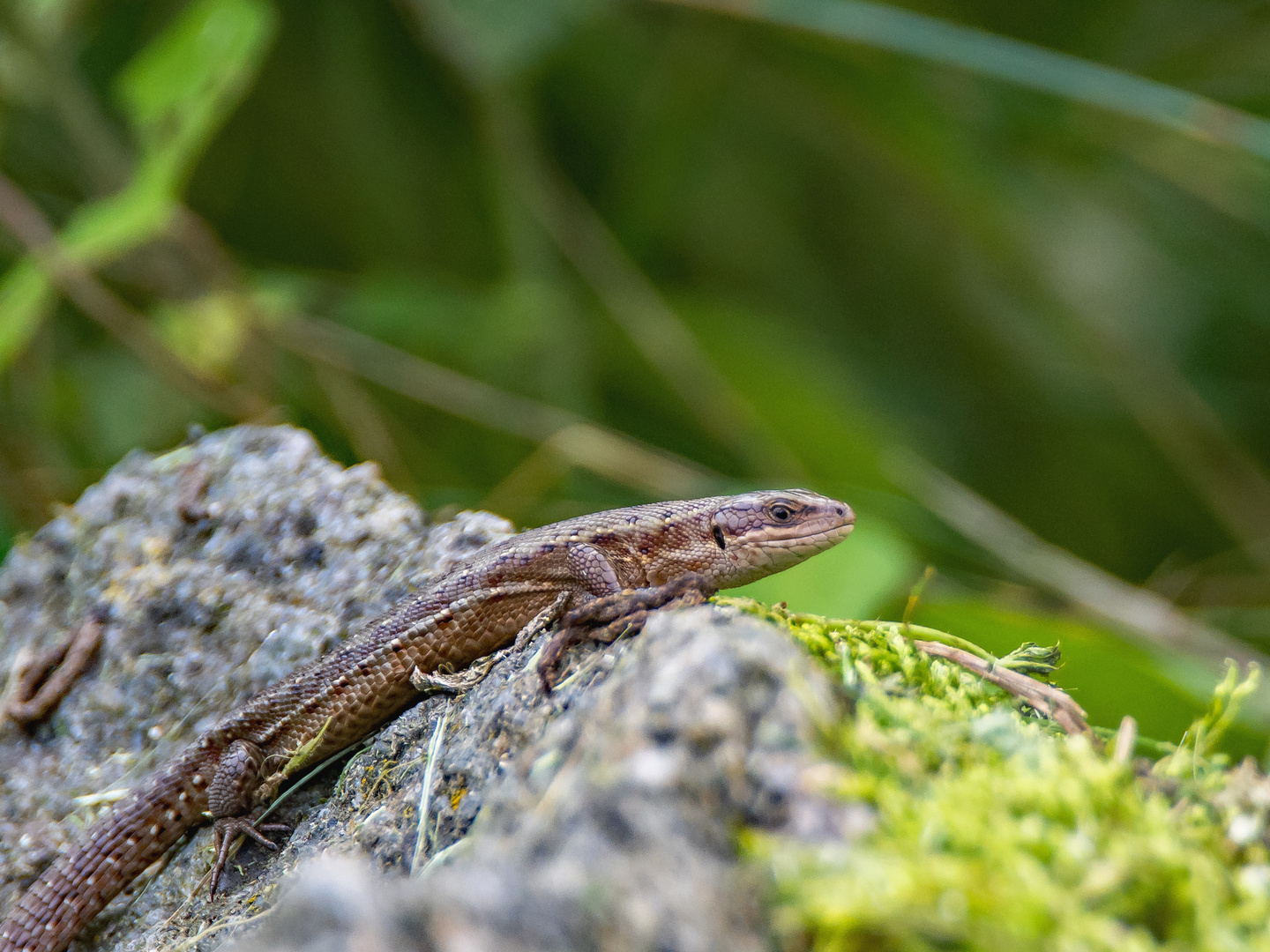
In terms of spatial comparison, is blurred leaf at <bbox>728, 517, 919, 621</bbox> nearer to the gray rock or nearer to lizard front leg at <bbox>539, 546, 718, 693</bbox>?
lizard front leg at <bbox>539, 546, 718, 693</bbox>

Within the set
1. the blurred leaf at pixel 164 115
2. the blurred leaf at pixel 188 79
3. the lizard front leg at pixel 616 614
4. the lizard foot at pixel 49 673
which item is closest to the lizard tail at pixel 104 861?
the lizard foot at pixel 49 673

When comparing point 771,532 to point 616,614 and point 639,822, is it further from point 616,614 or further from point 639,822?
point 639,822

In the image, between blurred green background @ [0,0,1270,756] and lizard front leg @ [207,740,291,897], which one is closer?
lizard front leg @ [207,740,291,897]

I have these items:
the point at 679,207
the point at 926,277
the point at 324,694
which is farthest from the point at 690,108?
the point at 324,694

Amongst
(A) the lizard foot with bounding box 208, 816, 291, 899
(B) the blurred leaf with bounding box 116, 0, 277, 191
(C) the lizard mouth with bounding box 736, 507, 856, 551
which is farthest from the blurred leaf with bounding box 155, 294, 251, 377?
(C) the lizard mouth with bounding box 736, 507, 856, 551

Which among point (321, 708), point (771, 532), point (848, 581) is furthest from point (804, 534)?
point (321, 708)

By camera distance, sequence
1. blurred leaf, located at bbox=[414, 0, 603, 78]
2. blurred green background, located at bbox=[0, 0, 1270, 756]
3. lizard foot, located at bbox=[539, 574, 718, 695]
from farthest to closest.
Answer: blurred leaf, located at bbox=[414, 0, 603, 78], blurred green background, located at bbox=[0, 0, 1270, 756], lizard foot, located at bbox=[539, 574, 718, 695]
